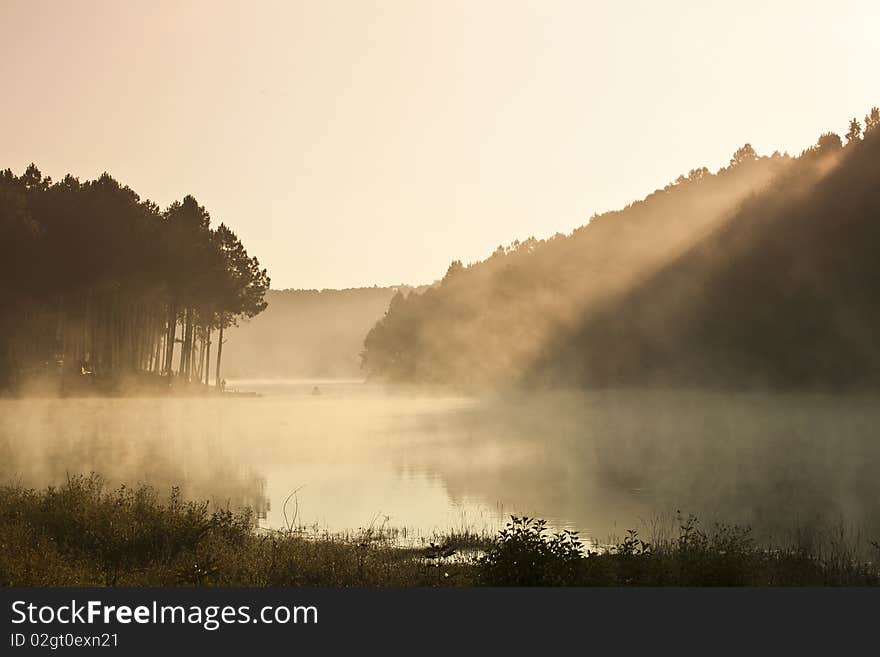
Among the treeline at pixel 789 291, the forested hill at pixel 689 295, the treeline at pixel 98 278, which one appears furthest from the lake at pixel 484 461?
the treeline at pixel 98 278

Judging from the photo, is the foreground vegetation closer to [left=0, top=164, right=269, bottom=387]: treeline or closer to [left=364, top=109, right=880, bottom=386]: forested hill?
[left=364, top=109, right=880, bottom=386]: forested hill

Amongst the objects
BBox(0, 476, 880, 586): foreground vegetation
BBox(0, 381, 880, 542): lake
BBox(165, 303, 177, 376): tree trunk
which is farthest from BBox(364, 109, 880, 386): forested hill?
BBox(0, 476, 880, 586): foreground vegetation

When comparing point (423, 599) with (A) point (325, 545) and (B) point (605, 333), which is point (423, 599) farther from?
(B) point (605, 333)

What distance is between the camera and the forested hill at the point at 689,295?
251 ft

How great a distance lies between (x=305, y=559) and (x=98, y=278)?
7101 cm

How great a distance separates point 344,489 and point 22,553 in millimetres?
19849

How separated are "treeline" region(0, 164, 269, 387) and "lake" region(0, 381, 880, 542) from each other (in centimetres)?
966

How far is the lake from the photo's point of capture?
1202 inches

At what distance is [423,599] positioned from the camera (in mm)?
14078

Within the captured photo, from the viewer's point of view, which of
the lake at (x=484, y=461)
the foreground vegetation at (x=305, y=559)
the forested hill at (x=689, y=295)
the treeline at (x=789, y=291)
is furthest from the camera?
the forested hill at (x=689, y=295)

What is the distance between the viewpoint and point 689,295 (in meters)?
102

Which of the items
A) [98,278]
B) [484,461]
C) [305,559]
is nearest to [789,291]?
[484,461]

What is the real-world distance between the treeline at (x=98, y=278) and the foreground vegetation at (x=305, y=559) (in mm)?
59711

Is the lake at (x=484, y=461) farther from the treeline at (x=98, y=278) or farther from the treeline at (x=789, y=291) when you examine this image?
the treeline at (x=98, y=278)
